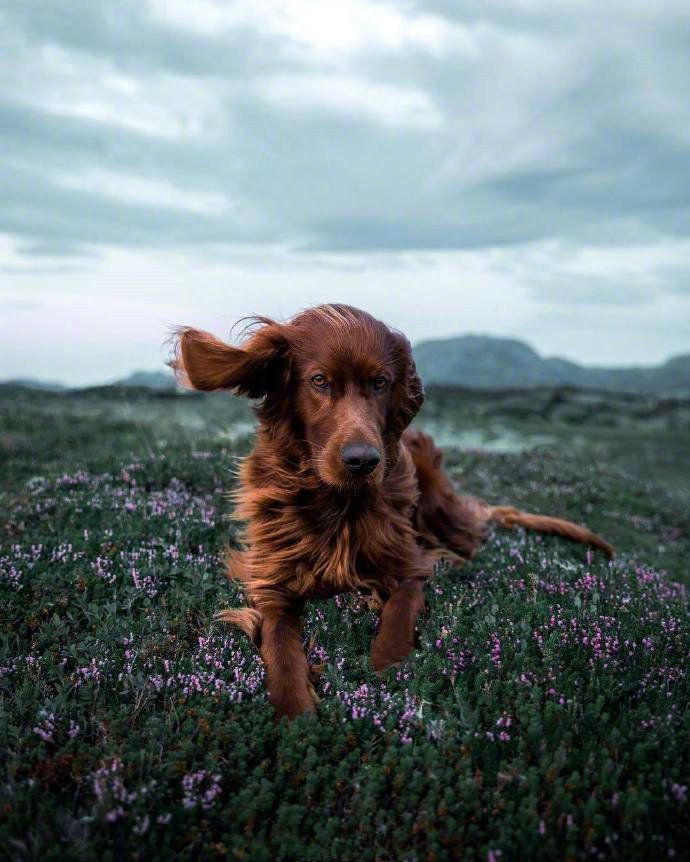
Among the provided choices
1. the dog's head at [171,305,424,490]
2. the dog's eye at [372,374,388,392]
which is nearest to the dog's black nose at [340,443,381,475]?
the dog's head at [171,305,424,490]

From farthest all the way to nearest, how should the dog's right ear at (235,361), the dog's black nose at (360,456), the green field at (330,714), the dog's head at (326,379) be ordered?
the dog's right ear at (235,361)
the dog's head at (326,379)
the dog's black nose at (360,456)
the green field at (330,714)

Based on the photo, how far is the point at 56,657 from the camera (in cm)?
324

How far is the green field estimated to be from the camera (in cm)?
228

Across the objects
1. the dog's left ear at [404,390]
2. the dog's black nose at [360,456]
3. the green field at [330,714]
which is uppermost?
the dog's left ear at [404,390]

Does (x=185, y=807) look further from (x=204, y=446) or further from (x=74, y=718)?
(x=204, y=446)

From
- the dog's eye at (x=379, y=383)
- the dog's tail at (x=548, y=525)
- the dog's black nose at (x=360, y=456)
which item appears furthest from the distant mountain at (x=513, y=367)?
the dog's black nose at (x=360, y=456)

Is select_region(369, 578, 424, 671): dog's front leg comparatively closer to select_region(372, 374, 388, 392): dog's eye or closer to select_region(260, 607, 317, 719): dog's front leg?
select_region(260, 607, 317, 719): dog's front leg

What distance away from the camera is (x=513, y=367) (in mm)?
59531

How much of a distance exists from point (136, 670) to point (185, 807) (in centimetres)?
90

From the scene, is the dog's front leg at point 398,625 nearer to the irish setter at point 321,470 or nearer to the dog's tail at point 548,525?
the irish setter at point 321,470

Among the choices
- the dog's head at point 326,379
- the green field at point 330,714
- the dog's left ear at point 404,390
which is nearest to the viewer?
the green field at point 330,714

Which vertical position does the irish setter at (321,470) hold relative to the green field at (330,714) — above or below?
above

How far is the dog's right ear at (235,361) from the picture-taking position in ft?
12.7

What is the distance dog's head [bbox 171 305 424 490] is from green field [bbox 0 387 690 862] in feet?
3.15
